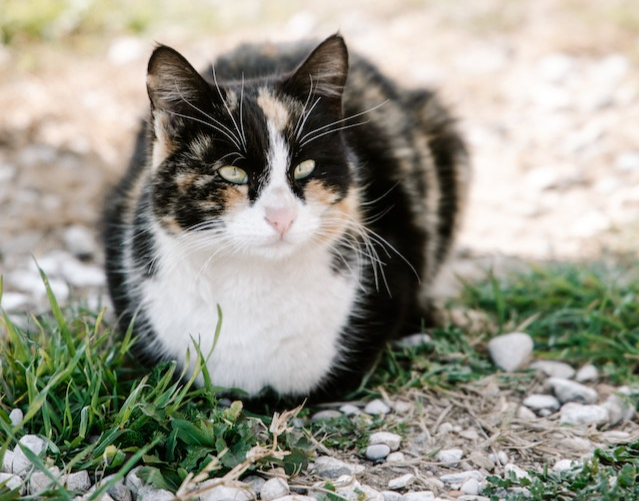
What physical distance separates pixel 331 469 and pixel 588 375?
102 cm

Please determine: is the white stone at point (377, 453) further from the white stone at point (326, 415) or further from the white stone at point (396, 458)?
the white stone at point (326, 415)

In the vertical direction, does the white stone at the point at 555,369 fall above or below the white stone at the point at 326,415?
below

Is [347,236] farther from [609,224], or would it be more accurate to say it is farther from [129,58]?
[129,58]

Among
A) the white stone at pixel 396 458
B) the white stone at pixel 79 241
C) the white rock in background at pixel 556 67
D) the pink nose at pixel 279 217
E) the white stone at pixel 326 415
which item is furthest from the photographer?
the white rock in background at pixel 556 67

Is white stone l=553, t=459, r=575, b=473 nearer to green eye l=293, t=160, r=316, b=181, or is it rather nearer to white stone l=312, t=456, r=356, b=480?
white stone l=312, t=456, r=356, b=480

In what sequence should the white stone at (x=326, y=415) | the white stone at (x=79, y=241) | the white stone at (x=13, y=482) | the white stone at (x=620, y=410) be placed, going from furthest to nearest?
the white stone at (x=79, y=241) → the white stone at (x=620, y=410) → the white stone at (x=326, y=415) → the white stone at (x=13, y=482)

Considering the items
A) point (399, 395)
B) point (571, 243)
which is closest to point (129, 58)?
point (571, 243)

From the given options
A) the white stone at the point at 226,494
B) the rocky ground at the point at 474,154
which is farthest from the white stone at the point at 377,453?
the white stone at the point at 226,494

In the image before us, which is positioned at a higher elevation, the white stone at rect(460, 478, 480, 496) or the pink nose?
the pink nose

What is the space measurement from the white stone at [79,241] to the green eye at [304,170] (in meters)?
1.57

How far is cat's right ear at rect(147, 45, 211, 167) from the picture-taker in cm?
183

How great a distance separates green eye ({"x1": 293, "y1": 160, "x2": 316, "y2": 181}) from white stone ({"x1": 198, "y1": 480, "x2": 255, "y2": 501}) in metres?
0.75

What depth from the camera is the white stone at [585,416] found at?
2.25 m

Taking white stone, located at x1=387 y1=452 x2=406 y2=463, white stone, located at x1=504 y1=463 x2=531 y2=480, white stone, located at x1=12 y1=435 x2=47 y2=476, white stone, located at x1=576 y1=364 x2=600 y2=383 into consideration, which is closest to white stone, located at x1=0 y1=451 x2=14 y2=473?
white stone, located at x1=12 y1=435 x2=47 y2=476
